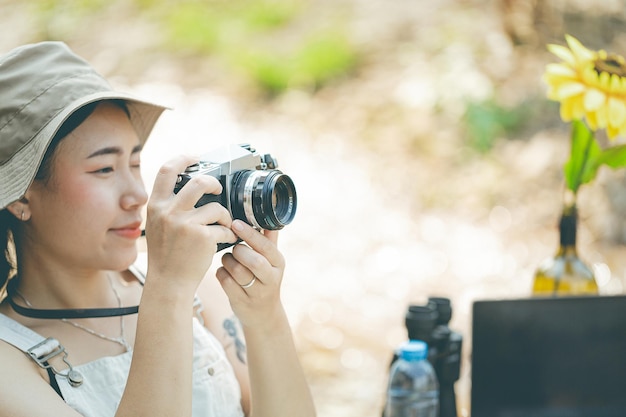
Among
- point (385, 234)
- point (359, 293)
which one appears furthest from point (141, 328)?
point (385, 234)

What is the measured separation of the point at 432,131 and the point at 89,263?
3315 mm

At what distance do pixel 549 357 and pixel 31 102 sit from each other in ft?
3.19

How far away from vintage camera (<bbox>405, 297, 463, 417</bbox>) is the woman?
0.76 feet

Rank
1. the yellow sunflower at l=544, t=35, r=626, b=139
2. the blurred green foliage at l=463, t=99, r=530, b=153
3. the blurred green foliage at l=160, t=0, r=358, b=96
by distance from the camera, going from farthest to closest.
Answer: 1. the blurred green foliage at l=160, t=0, r=358, b=96
2. the blurred green foliage at l=463, t=99, r=530, b=153
3. the yellow sunflower at l=544, t=35, r=626, b=139

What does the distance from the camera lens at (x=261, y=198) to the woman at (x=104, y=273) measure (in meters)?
0.03

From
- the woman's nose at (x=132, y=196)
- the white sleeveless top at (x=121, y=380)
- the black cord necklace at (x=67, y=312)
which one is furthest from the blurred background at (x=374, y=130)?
the woman's nose at (x=132, y=196)

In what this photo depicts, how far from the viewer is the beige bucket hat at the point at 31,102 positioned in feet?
3.91

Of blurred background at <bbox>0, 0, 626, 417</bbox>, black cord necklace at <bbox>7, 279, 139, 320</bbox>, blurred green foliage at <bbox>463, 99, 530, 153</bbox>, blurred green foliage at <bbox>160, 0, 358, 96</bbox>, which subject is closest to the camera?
black cord necklace at <bbox>7, 279, 139, 320</bbox>

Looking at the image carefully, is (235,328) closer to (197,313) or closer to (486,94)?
(197,313)

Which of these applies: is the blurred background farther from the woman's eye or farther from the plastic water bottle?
the woman's eye

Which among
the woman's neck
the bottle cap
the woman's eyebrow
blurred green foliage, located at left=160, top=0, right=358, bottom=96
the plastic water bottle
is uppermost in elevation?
blurred green foliage, located at left=160, top=0, right=358, bottom=96

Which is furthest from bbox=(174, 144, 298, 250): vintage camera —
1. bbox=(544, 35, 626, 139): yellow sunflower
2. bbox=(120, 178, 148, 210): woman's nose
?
bbox=(544, 35, 626, 139): yellow sunflower

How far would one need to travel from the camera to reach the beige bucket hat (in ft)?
3.91

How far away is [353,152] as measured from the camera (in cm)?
428
